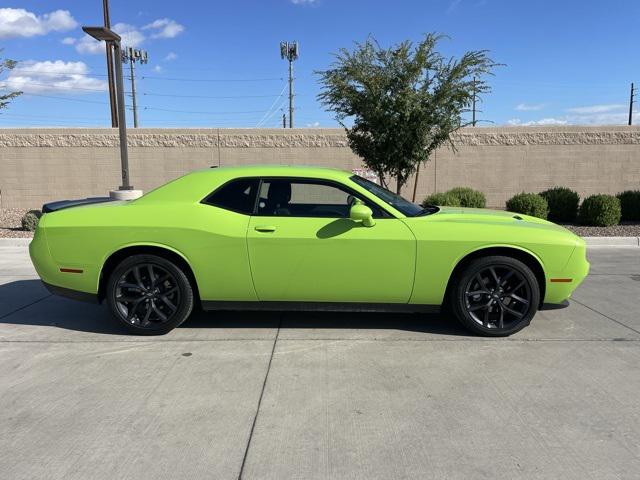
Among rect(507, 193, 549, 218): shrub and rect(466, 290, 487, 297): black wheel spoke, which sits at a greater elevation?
rect(507, 193, 549, 218): shrub

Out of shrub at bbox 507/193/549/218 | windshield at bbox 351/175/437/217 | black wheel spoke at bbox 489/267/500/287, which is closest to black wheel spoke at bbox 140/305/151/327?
windshield at bbox 351/175/437/217

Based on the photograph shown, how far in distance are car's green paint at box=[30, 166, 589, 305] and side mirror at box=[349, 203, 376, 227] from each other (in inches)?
2.3

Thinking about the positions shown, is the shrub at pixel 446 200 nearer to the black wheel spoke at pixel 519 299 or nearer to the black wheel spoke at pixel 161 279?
the black wheel spoke at pixel 519 299

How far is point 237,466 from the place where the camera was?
2723 millimetres

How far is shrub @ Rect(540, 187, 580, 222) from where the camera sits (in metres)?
12.9

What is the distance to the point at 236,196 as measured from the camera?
15.6 ft

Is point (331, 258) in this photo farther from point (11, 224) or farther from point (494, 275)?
point (11, 224)

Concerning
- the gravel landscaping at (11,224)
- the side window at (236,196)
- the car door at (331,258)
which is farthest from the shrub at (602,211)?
the gravel landscaping at (11,224)

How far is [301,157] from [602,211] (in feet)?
30.3

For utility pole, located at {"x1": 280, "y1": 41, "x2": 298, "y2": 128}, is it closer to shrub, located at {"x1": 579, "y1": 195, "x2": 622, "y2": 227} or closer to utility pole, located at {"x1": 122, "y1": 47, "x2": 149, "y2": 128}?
utility pole, located at {"x1": 122, "y1": 47, "x2": 149, "y2": 128}

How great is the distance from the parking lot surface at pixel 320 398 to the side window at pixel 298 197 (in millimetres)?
1153

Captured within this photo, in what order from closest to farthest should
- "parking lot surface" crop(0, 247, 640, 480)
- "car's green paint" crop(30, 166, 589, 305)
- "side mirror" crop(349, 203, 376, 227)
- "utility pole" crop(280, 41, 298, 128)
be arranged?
"parking lot surface" crop(0, 247, 640, 480)
"side mirror" crop(349, 203, 376, 227)
"car's green paint" crop(30, 166, 589, 305)
"utility pole" crop(280, 41, 298, 128)

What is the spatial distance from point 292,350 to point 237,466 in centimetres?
169

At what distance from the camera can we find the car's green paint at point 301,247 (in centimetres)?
452
